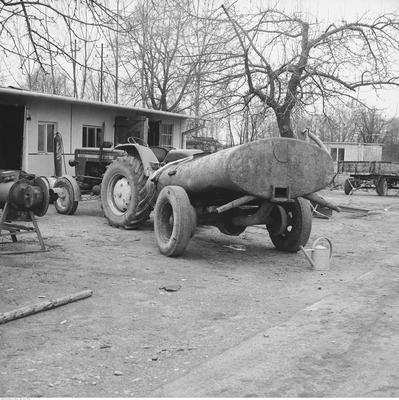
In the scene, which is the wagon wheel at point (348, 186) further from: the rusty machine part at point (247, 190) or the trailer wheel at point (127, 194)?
the rusty machine part at point (247, 190)

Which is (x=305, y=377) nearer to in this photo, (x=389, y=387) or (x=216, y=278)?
(x=389, y=387)

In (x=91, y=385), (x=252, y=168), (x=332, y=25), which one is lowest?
(x=91, y=385)

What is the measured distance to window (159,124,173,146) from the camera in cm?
2222

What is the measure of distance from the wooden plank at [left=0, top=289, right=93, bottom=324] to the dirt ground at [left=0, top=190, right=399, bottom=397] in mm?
54

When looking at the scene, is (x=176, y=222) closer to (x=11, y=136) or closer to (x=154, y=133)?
(x=11, y=136)

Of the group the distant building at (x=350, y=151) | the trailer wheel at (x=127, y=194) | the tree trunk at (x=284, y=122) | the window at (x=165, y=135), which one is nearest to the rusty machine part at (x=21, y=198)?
the trailer wheel at (x=127, y=194)

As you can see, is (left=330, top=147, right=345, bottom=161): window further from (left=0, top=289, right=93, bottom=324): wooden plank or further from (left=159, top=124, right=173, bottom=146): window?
(left=0, top=289, right=93, bottom=324): wooden plank

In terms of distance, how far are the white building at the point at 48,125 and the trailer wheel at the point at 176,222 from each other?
7717 millimetres

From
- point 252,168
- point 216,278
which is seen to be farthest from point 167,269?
point 252,168

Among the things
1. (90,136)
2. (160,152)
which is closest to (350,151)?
(90,136)

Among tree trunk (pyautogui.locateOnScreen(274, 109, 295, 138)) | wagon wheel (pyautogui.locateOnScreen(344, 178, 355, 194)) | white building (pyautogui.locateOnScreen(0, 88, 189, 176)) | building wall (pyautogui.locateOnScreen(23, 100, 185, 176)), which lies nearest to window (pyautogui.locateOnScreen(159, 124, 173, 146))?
white building (pyautogui.locateOnScreen(0, 88, 189, 176))

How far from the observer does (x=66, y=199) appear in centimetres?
1259

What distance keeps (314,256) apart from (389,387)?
3.97 meters

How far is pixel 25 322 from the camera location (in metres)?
4.83
